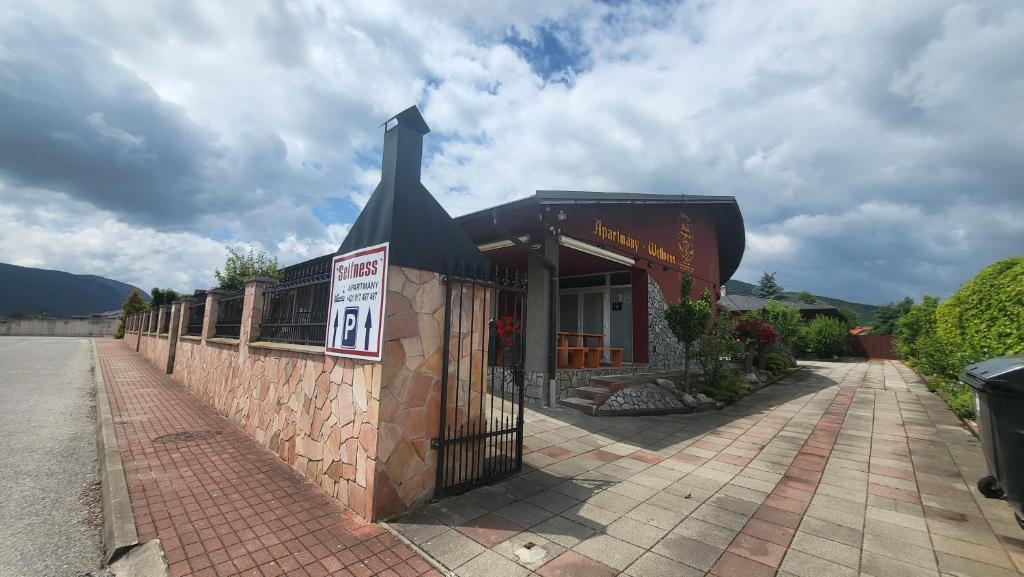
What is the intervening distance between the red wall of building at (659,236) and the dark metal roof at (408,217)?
4.57 meters

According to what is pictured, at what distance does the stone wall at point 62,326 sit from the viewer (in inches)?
1618

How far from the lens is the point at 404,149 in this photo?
3.73 metres

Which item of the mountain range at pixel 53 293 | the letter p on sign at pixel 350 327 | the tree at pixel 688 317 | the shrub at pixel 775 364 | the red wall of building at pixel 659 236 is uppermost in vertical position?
the mountain range at pixel 53 293

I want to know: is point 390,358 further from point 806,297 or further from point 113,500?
point 806,297

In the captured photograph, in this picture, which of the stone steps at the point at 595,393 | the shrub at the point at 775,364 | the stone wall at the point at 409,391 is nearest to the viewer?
the stone wall at the point at 409,391

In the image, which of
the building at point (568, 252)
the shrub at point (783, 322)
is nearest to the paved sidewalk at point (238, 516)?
the building at point (568, 252)

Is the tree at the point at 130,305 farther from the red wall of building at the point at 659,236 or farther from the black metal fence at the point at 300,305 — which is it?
the red wall of building at the point at 659,236

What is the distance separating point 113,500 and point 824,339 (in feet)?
101

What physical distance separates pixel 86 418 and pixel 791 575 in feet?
33.1

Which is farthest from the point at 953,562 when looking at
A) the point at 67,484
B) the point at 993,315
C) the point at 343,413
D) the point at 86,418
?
the point at 86,418

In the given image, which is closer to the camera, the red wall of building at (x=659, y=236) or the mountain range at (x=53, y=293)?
the red wall of building at (x=659, y=236)

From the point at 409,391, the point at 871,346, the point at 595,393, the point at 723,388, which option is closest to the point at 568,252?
the point at 595,393

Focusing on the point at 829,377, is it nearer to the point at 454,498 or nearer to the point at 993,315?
the point at 993,315

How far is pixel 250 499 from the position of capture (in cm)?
364
